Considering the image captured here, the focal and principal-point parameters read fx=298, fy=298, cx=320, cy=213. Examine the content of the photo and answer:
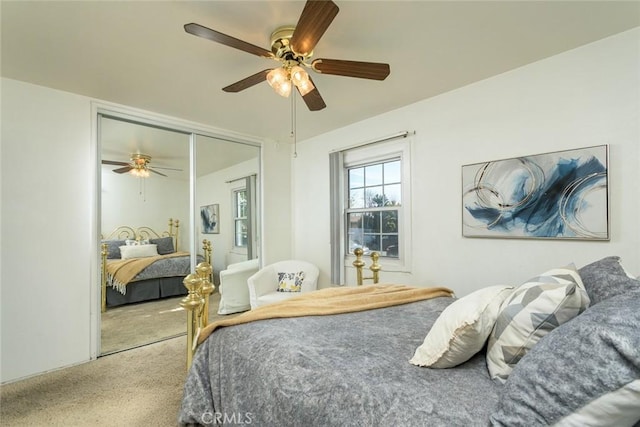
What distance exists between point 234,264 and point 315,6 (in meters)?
3.16

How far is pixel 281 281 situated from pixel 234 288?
642 mm

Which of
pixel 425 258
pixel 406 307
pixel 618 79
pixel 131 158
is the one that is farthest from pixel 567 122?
pixel 131 158

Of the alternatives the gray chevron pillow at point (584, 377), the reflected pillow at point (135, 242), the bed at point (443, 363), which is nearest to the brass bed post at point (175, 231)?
the reflected pillow at point (135, 242)

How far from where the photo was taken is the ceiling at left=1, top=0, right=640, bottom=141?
1712 mm

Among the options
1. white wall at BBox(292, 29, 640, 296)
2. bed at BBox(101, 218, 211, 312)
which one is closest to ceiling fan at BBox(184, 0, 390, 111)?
white wall at BBox(292, 29, 640, 296)

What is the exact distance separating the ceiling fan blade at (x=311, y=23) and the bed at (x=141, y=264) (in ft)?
8.27

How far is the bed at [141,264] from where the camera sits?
2.99 m

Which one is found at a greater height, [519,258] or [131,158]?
[131,158]

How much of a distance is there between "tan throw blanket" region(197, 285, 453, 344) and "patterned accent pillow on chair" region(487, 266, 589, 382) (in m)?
0.91

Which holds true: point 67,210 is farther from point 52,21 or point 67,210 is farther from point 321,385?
point 321,385

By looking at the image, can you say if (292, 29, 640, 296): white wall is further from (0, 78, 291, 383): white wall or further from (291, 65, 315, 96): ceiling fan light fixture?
(0, 78, 291, 383): white wall

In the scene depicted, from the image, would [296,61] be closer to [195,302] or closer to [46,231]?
[195,302]

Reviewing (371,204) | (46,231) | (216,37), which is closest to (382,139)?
(371,204)

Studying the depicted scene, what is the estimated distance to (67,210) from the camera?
2.65 meters
